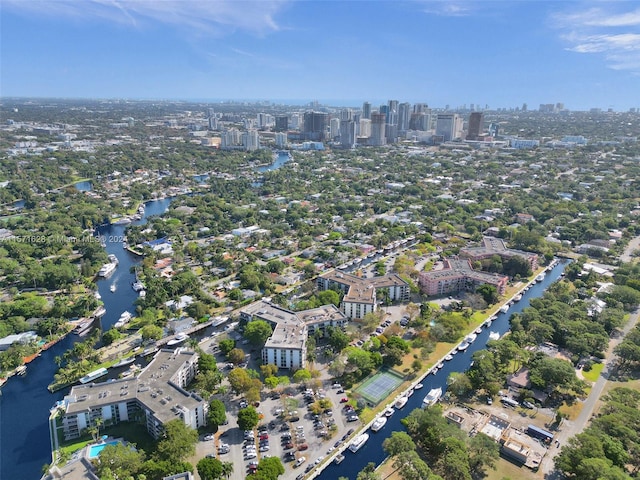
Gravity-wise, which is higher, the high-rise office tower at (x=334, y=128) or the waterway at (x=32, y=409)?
the high-rise office tower at (x=334, y=128)

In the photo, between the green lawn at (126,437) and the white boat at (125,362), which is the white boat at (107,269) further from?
the green lawn at (126,437)

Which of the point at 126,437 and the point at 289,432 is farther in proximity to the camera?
the point at 289,432

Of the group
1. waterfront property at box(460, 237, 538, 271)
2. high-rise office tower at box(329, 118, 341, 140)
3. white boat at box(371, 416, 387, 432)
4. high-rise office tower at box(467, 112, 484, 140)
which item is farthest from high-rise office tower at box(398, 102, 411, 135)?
white boat at box(371, 416, 387, 432)

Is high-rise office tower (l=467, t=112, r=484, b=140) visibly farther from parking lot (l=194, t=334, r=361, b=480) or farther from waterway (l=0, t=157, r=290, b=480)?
parking lot (l=194, t=334, r=361, b=480)

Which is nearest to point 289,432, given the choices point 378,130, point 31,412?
point 31,412

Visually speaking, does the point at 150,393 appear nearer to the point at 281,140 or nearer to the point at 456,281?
the point at 456,281

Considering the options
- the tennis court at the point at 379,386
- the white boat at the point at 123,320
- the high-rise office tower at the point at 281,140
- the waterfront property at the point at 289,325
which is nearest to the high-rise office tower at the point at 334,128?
the high-rise office tower at the point at 281,140
